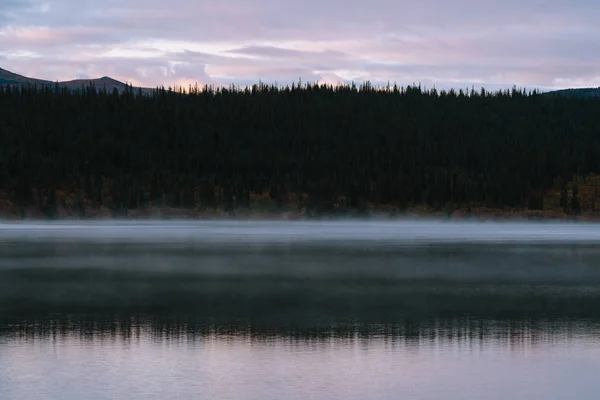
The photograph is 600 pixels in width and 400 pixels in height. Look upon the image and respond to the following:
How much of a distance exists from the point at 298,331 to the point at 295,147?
142 metres

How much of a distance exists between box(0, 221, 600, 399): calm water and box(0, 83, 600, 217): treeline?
102m

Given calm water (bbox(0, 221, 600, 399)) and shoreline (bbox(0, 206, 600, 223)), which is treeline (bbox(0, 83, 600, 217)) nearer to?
shoreline (bbox(0, 206, 600, 223))

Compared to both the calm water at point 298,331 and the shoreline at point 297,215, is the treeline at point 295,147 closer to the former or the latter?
the shoreline at point 297,215

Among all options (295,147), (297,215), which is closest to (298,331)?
(297,215)

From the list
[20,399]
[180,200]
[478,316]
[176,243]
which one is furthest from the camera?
[180,200]

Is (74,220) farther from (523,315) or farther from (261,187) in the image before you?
(523,315)

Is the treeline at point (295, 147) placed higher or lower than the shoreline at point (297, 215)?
higher

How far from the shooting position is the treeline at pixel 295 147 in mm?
139625

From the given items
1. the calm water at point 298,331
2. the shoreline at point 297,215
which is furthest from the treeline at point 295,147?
the calm water at point 298,331

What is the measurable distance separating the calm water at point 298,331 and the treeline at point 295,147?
102m

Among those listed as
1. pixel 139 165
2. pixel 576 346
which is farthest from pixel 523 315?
pixel 139 165

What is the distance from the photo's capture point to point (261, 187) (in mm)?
145250

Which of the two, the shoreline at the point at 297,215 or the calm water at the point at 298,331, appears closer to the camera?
the calm water at the point at 298,331

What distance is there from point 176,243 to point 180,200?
80.4m
